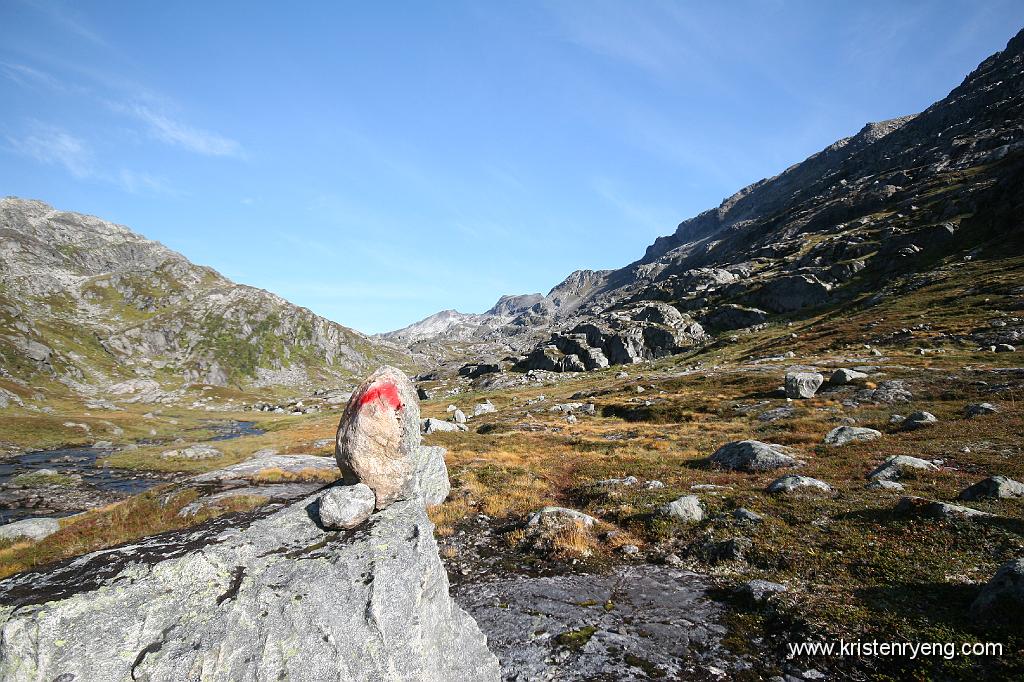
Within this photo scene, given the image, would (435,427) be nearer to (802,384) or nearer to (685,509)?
(685,509)

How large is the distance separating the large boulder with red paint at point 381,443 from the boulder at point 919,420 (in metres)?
32.9

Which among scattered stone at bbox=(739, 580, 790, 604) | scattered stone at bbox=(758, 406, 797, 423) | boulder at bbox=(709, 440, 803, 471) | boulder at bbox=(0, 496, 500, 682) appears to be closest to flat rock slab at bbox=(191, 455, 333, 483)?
boulder at bbox=(0, 496, 500, 682)

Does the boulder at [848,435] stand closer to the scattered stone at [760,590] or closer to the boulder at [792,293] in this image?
the scattered stone at [760,590]

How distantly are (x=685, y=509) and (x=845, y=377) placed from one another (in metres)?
36.9

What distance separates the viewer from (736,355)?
89.9 metres

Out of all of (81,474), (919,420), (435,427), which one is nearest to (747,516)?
(919,420)

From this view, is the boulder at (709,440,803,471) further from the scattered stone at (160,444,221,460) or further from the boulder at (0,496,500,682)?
the scattered stone at (160,444,221,460)

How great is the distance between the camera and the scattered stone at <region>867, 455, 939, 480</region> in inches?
759

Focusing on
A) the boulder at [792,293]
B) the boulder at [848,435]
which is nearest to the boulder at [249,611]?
the boulder at [848,435]

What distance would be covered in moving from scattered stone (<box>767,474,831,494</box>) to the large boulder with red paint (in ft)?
57.9

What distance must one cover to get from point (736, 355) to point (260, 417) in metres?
131

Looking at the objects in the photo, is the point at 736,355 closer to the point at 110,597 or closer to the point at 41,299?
the point at 110,597

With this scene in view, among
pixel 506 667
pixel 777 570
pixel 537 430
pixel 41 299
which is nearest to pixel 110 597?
pixel 506 667

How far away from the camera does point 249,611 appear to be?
303 inches
